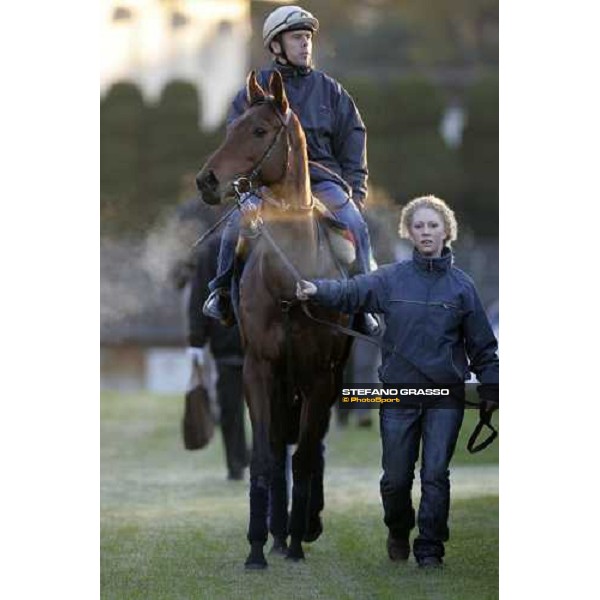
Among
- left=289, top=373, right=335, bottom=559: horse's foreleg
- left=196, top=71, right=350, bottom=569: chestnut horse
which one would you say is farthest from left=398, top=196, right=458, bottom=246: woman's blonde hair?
left=289, top=373, right=335, bottom=559: horse's foreleg

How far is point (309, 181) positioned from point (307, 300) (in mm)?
479

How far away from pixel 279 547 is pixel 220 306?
1.00 metres

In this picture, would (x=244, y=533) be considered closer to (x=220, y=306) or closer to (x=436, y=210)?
(x=220, y=306)

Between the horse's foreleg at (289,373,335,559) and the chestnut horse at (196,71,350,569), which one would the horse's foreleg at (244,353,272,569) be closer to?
the chestnut horse at (196,71,350,569)

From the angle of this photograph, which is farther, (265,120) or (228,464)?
Answer: (228,464)

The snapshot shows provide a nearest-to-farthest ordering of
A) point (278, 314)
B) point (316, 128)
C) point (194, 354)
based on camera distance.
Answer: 1. point (278, 314)
2. point (316, 128)
3. point (194, 354)

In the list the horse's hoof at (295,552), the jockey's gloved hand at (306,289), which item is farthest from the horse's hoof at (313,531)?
the jockey's gloved hand at (306,289)

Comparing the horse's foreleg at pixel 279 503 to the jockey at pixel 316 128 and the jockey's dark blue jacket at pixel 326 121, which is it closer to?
the jockey at pixel 316 128

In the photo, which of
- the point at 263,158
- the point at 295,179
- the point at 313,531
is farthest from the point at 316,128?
the point at 313,531

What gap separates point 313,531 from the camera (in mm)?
9242
